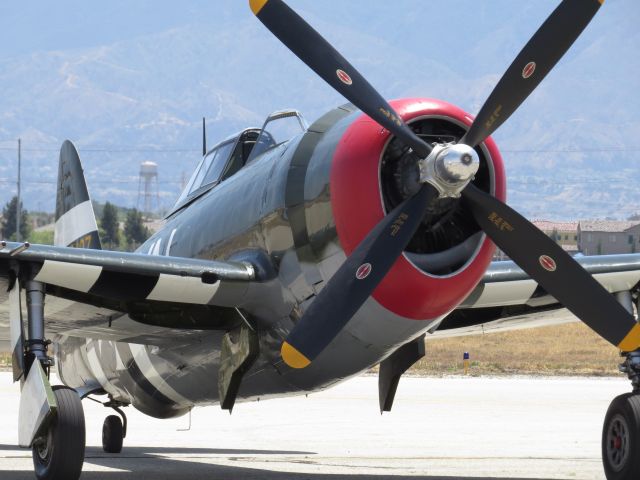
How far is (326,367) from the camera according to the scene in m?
10.8

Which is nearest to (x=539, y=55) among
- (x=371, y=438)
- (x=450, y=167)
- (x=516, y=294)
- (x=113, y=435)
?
(x=450, y=167)

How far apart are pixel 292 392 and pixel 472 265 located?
112 inches

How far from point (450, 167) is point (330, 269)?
5.14 ft

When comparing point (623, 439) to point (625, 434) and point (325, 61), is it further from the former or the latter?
point (325, 61)

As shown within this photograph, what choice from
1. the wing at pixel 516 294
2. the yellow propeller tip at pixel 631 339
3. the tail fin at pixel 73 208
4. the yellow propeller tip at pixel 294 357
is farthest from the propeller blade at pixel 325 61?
the tail fin at pixel 73 208

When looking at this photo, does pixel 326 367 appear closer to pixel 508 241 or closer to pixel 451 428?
pixel 508 241

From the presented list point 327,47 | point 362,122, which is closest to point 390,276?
point 362,122

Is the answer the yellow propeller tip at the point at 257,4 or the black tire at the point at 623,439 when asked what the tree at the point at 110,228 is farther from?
the yellow propeller tip at the point at 257,4

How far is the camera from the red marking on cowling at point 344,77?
9828 millimetres

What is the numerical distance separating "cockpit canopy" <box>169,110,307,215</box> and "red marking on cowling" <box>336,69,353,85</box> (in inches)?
69.7

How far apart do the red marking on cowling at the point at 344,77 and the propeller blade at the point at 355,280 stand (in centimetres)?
109

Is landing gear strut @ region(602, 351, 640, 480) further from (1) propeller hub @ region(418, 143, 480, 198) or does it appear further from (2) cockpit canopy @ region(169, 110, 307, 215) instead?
(2) cockpit canopy @ region(169, 110, 307, 215)

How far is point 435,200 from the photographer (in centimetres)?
980

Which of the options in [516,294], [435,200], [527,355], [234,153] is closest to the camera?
[435,200]
